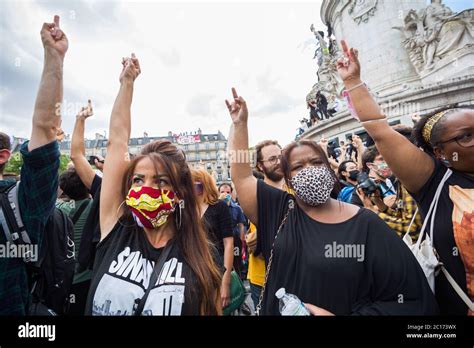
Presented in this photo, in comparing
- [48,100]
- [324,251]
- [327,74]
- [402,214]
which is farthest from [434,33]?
[48,100]

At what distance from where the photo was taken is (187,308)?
5.42 ft

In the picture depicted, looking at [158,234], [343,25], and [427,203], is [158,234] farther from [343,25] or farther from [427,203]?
[343,25]

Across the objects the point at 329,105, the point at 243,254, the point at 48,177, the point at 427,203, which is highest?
the point at 329,105

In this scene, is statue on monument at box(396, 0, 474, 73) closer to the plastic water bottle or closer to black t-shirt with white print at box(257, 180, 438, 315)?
black t-shirt with white print at box(257, 180, 438, 315)

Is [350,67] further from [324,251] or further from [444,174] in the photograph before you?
[324,251]

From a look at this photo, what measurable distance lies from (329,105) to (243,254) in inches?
872

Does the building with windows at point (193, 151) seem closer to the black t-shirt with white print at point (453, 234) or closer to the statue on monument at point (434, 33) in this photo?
the black t-shirt with white print at point (453, 234)

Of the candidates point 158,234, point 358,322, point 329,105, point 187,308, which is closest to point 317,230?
point 358,322

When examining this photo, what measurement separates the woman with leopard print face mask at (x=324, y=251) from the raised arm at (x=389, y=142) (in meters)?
0.35

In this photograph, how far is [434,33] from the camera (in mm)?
16500

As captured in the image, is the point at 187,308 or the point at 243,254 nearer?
the point at 187,308

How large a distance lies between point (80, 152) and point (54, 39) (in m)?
1.12

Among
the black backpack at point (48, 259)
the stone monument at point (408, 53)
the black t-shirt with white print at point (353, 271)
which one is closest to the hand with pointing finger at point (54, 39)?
the black backpack at point (48, 259)

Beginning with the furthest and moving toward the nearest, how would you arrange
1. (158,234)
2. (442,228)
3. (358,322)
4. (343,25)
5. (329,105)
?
(329,105) → (343,25) → (158,234) → (442,228) → (358,322)
